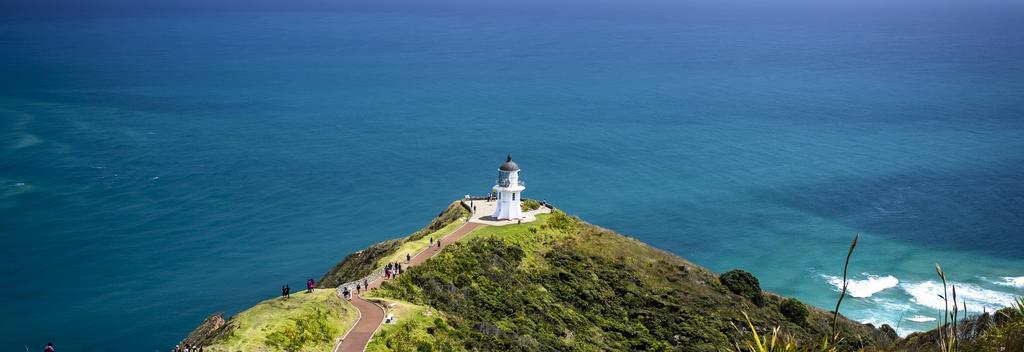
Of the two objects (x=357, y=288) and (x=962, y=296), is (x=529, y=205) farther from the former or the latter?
(x=962, y=296)

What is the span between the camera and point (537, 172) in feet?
368

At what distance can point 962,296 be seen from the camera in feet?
246

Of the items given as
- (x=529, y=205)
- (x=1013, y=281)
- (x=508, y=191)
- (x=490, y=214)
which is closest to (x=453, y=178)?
(x=529, y=205)

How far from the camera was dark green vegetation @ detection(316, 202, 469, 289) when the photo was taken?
56.6 meters

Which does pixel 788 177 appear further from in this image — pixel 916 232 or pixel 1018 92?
pixel 1018 92

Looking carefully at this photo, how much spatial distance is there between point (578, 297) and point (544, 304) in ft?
11.4

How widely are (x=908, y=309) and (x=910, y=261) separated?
532 inches

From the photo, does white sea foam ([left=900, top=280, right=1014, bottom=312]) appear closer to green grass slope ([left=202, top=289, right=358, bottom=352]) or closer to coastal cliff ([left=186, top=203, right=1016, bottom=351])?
coastal cliff ([left=186, top=203, right=1016, bottom=351])

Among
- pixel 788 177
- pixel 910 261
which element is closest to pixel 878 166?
pixel 788 177

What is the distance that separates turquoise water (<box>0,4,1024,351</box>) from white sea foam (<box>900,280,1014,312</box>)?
31 cm

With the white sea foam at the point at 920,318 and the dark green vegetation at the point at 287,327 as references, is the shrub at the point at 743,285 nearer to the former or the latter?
the white sea foam at the point at 920,318

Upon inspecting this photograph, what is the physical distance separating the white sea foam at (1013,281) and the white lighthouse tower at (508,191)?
147 ft

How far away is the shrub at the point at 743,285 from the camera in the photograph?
62.0 meters

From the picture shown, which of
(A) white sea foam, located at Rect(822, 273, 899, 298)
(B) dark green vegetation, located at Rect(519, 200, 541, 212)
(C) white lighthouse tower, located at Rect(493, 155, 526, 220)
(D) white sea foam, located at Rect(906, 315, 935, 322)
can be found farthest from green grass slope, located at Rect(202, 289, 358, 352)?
(A) white sea foam, located at Rect(822, 273, 899, 298)
